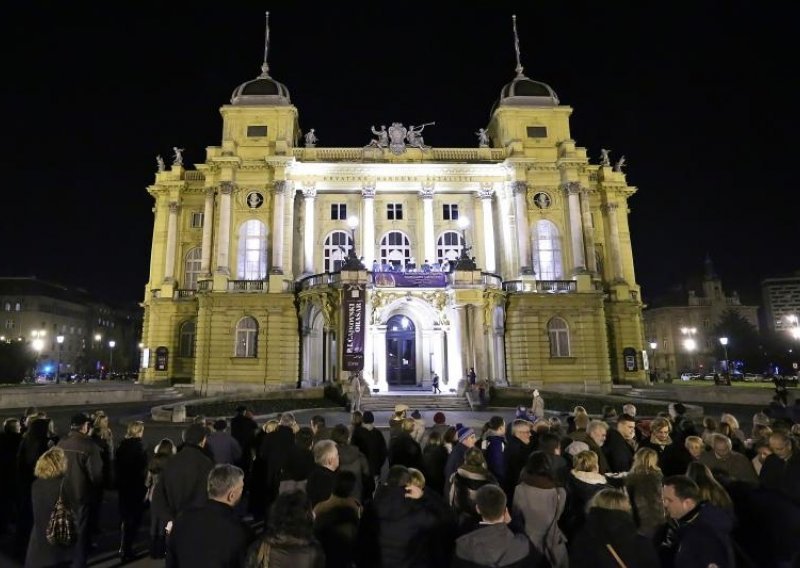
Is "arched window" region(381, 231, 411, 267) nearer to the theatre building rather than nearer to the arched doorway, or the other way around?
the theatre building

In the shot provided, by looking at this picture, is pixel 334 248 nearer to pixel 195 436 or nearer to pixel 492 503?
pixel 195 436

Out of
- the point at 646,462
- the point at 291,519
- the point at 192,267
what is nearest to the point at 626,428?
the point at 646,462

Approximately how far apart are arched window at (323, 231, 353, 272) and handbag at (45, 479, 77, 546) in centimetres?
3417

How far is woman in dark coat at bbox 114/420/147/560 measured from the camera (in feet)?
23.9

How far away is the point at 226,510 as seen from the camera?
4.24m

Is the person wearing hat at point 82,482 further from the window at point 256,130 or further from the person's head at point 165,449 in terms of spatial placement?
the window at point 256,130

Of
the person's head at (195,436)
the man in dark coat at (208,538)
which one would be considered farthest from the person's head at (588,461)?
the person's head at (195,436)

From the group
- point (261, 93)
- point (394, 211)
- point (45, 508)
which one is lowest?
point (45, 508)

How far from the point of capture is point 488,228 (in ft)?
131

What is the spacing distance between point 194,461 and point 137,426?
1996 millimetres

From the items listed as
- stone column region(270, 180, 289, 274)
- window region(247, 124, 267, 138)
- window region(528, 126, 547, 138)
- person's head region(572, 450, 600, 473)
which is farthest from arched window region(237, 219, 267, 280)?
person's head region(572, 450, 600, 473)

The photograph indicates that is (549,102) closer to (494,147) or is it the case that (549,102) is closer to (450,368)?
(494,147)

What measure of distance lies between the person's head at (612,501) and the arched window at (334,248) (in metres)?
36.2

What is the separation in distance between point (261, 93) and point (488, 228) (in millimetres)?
21949
